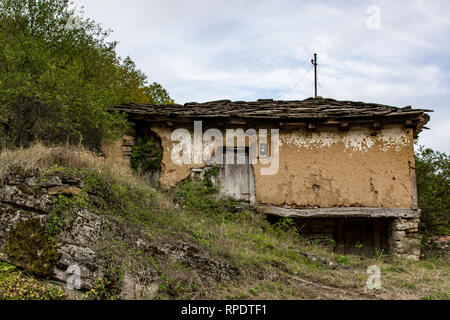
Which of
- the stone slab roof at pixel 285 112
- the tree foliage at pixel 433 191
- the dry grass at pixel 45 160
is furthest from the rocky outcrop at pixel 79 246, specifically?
the tree foliage at pixel 433 191

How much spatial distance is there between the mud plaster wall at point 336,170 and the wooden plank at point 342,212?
14 cm

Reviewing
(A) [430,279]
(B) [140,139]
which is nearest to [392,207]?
(A) [430,279]

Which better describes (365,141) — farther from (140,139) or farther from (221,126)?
(140,139)

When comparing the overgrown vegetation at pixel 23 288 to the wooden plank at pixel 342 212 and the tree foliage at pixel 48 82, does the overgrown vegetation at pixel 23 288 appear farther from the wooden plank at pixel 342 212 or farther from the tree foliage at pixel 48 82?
the wooden plank at pixel 342 212

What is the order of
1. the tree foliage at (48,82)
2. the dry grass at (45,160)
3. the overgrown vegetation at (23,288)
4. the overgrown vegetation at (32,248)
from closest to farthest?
the overgrown vegetation at (23,288)
the overgrown vegetation at (32,248)
the dry grass at (45,160)
the tree foliage at (48,82)

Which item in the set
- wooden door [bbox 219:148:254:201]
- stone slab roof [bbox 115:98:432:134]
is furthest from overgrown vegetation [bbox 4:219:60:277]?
wooden door [bbox 219:148:254:201]

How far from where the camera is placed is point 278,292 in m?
4.84

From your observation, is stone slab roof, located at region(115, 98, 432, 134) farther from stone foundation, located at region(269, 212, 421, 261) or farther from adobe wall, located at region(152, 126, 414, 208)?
stone foundation, located at region(269, 212, 421, 261)

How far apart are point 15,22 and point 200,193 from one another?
5.81m

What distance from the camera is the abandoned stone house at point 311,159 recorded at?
28.2ft

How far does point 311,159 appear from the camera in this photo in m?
8.87

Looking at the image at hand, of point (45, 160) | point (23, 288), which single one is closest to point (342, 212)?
point (45, 160)

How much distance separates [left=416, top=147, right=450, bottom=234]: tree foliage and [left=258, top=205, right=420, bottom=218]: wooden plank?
199cm
